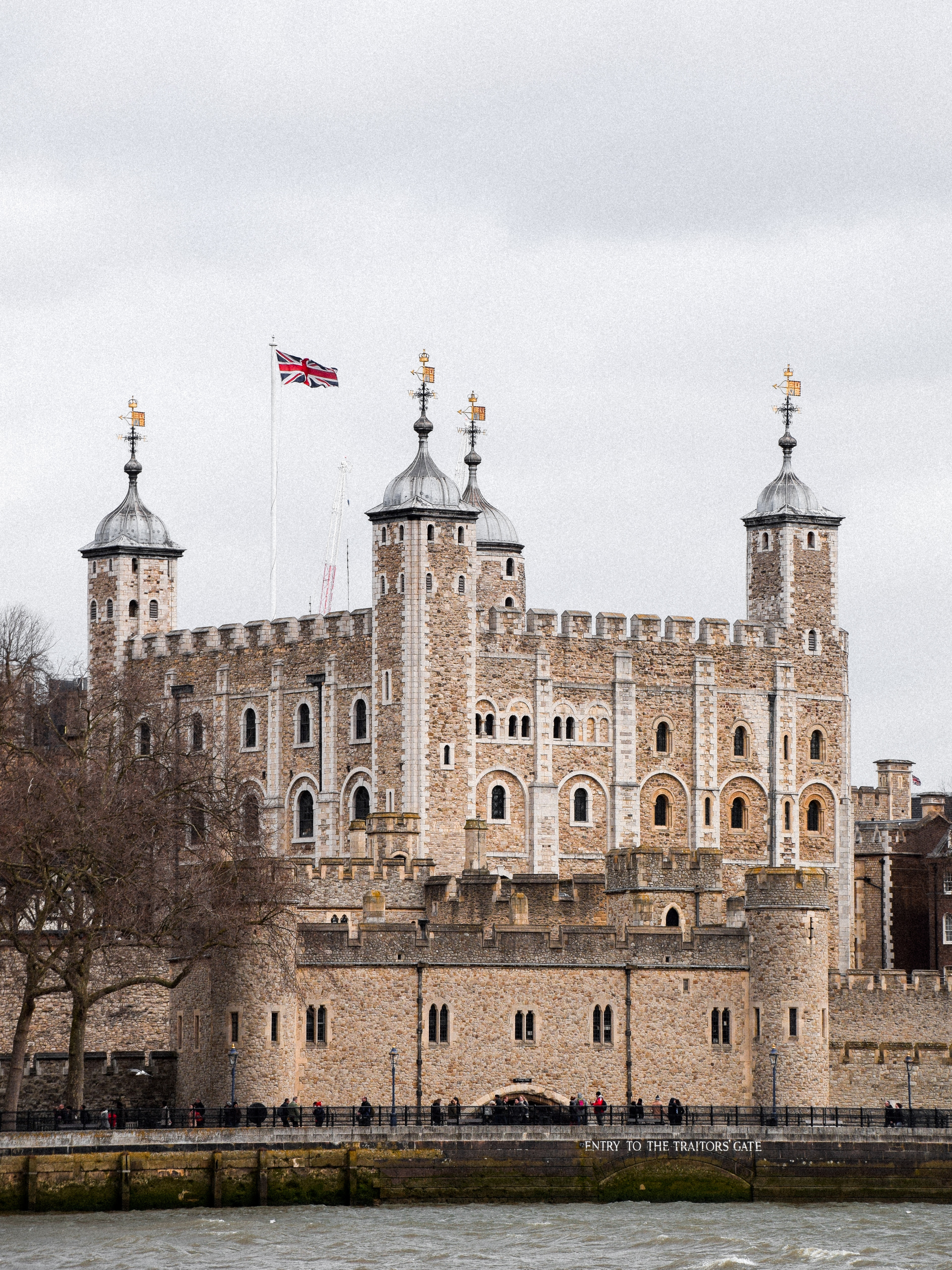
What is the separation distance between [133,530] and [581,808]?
18649 millimetres

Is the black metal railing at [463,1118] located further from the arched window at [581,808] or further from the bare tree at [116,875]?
the arched window at [581,808]

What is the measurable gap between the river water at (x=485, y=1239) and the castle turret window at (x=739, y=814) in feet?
124

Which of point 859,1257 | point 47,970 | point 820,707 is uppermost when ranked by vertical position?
point 820,707

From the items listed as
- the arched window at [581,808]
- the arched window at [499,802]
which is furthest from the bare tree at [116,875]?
the arched window at [581,808]

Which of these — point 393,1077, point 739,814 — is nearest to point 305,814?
point 739,814

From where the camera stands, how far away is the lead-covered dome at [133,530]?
365 ft

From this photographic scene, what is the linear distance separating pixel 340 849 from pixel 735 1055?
2679 centimetres

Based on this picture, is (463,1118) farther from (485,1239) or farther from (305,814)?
(305,814)

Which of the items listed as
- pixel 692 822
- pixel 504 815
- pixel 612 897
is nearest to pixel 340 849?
pixel 504 815

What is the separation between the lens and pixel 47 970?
7538 cm

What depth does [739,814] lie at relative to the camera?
106438 mm

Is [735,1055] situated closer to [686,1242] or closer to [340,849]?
[686,1242]

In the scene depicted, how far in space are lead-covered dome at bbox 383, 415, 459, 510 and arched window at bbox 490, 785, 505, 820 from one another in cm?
835

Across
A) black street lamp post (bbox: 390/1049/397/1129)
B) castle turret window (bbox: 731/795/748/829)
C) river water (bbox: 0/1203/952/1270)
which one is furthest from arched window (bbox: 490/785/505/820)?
river water (bbox: 0/1203/952/1270)
